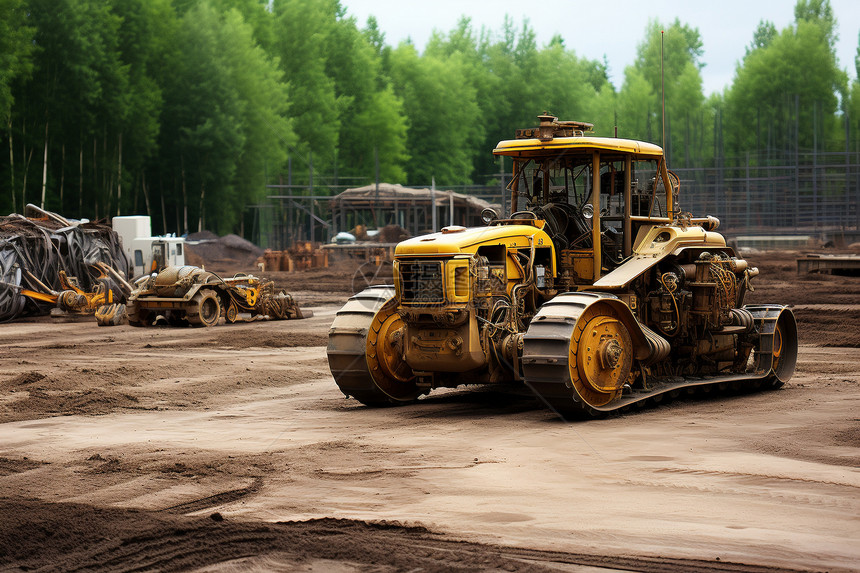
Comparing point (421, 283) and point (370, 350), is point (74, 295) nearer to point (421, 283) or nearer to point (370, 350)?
point (370, 350)

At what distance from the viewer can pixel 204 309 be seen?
24.5 metres

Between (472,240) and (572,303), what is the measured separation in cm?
124

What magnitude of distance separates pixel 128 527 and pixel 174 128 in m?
54.2

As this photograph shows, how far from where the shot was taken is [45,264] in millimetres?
28953

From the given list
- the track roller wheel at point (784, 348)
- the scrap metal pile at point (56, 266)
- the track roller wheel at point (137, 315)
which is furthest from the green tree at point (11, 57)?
the track roller wheel at point (784, 348)

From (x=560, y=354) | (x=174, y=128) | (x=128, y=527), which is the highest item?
(x=174, y=128)

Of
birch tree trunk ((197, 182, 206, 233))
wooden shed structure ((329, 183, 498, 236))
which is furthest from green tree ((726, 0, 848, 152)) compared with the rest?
birch tree trunk ((197, 182, 206, 233))

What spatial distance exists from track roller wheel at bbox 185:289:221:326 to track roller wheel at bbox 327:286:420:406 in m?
12.0

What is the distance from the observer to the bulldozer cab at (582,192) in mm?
12703

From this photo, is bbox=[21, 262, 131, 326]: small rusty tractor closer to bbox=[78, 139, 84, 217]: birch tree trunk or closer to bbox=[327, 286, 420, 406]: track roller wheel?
bbox=[327, 286, 420, 406]: track roller wheel

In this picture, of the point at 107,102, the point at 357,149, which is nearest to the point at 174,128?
the point at 107,102

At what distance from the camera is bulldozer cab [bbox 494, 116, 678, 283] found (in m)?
12.7

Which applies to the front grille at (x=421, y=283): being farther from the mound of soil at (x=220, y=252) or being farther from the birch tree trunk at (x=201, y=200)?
the birch tree trunk at (x=201, y=200)

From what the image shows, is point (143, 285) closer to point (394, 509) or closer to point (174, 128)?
point (394, 509)
